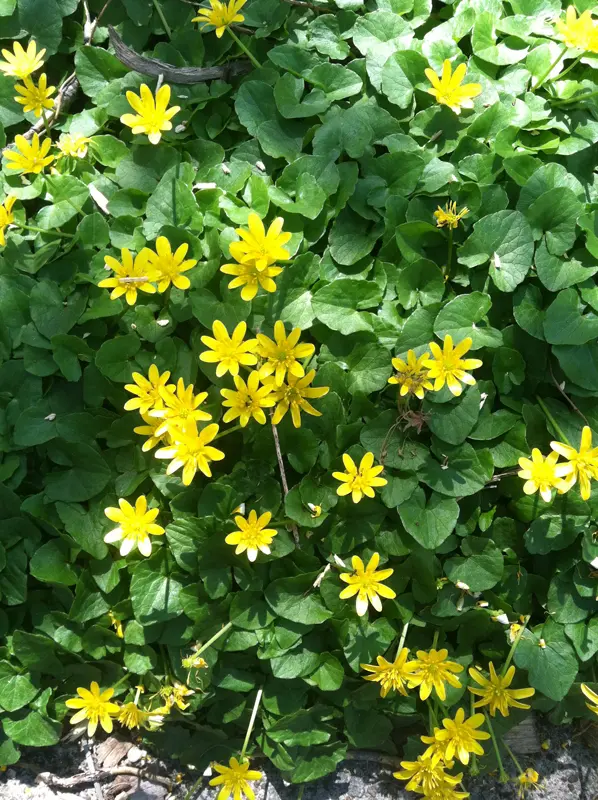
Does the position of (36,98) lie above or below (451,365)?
above

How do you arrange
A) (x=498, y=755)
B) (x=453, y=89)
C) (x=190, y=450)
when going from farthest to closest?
(x=453, y=89), (x=498, y=755), (x=190, y=450)

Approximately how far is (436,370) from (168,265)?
924 millimetres

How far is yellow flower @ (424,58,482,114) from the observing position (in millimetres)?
2275

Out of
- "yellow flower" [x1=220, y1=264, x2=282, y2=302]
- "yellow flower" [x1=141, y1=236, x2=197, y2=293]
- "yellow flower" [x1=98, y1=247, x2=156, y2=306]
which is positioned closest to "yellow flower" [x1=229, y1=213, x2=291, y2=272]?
"yellow flower" [x1=220, y1=264, x2=282, y2=302]

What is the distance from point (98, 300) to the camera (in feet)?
7.63

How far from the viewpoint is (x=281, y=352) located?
6.61 feet

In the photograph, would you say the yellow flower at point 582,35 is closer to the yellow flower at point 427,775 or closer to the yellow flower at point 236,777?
the yellow flower at point 427,775

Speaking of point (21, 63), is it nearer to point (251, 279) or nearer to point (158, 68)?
point (158, 68)

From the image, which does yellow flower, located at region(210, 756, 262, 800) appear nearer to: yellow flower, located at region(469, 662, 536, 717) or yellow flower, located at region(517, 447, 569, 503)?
yellow flower, located at region(469, 662, 536, 717)

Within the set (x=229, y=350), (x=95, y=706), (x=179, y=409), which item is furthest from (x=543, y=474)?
(x=95, y=706)

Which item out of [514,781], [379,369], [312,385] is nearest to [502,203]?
[379,369]

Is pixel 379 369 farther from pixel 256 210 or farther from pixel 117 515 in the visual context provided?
pixel 117 515

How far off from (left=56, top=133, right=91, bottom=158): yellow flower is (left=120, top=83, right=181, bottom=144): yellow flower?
0.28 metres

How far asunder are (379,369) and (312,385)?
9.3 inches
